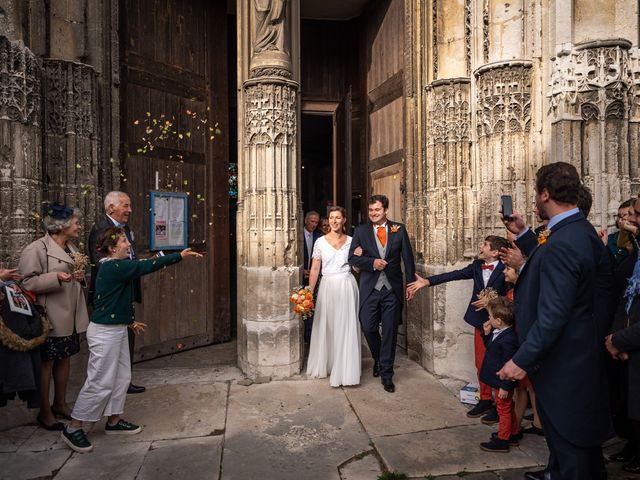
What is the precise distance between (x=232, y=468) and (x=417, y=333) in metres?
3.12

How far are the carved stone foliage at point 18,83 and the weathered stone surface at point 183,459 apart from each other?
10.1 feet

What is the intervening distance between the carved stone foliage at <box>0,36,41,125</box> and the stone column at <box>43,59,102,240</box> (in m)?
0.29

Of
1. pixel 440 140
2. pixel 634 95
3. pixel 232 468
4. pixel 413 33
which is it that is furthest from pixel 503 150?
pixel 232 468

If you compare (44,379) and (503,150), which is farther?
(503,150)

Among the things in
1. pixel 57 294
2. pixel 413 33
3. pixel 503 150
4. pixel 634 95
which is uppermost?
pixel 413 33

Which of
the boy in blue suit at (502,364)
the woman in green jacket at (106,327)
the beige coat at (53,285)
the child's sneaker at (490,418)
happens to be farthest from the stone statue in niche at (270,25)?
the child's sneaker at (490,418)

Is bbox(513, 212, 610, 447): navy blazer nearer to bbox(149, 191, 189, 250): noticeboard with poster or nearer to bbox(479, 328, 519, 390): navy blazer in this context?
bbox(479, 328, 519, 390): navy blazer

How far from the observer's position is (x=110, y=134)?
542 cm

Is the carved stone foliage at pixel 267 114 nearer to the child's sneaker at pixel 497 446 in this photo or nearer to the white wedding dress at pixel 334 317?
the white wedding dress at pixel 334 317

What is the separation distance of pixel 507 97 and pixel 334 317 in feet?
9.38

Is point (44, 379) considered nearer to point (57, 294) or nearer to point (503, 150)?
Result: point (57, 294)

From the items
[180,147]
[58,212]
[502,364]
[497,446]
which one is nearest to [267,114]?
[180,147]

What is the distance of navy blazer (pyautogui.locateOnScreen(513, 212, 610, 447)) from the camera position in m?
2.41

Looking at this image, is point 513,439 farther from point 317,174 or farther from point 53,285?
point 317,174
